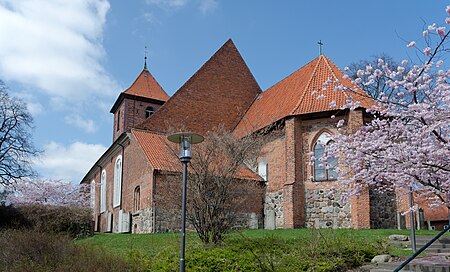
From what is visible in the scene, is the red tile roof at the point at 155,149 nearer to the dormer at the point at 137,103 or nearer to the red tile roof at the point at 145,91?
the dormer at the point at 137,103

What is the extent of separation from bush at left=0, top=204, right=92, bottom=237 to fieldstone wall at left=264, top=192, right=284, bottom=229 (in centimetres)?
866

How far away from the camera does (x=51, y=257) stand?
10.7 m

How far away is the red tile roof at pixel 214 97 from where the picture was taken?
27.8 m

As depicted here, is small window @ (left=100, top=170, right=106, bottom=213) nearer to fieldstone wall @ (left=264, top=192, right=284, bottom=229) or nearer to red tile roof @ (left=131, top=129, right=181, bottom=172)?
red tile roof @ (left=131, top=129, right=181, bottom=172)

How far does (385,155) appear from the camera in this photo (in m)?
9.92

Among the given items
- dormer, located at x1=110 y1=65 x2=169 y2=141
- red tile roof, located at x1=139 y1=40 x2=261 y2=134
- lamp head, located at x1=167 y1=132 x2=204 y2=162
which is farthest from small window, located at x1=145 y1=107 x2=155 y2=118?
lamp head, located at x1=167 y1=132 x2=204 y2=162

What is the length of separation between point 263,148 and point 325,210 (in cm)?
435

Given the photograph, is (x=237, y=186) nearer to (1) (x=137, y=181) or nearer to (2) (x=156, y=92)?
(1) (x=137, y=181)

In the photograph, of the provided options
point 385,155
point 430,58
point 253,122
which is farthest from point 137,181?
point 430,58

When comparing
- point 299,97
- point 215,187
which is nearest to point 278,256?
point 215,187

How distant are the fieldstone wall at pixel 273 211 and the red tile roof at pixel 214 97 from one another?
569 cm

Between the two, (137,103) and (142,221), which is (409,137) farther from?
(137,103)

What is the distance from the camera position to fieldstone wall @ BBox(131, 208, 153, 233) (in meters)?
21.6

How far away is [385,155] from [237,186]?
4839mm
